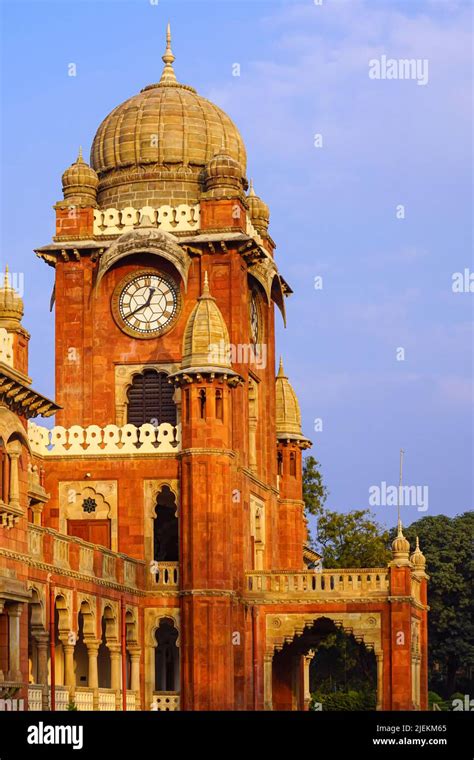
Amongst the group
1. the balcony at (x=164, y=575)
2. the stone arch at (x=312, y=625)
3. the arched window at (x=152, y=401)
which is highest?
the arched window at (x=152, y=401)

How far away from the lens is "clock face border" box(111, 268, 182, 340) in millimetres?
58906

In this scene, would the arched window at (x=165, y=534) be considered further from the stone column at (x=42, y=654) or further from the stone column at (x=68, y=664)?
the stone column at (x=42, y=654)

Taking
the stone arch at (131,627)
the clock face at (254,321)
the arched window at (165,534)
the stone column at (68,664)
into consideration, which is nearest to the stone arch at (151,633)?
the stone arch at (131,627)

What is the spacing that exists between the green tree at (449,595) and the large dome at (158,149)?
37587mm

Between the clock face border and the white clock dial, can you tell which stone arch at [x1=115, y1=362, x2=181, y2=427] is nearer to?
the clock face border

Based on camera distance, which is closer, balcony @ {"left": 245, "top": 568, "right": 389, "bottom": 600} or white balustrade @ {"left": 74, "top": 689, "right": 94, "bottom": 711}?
white balustrade @ {"left": 74, "top": 689, "right": 94, "bottom": 711}

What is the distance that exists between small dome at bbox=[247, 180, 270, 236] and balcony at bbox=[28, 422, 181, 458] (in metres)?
9.43

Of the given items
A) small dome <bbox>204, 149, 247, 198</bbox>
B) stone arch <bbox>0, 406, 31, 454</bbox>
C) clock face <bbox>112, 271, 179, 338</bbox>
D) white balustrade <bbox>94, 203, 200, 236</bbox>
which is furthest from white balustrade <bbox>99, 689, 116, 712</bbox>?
small dome <bbox>204, 149, 247, 198</bbox>

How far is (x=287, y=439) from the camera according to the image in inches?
2591

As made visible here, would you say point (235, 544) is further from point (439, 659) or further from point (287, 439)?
point (439, 659)

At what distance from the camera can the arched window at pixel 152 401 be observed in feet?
192

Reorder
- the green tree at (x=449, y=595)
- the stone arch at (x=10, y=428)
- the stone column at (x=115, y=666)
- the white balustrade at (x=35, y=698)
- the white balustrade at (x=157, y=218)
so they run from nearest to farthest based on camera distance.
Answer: the stone arch at (x=10, y=428), the white balustrade at (x=35, y=698), the stone column at (x=115, y=666), the white balustrade at (x=157, y=218), the green tree at (x=449, y=595)
